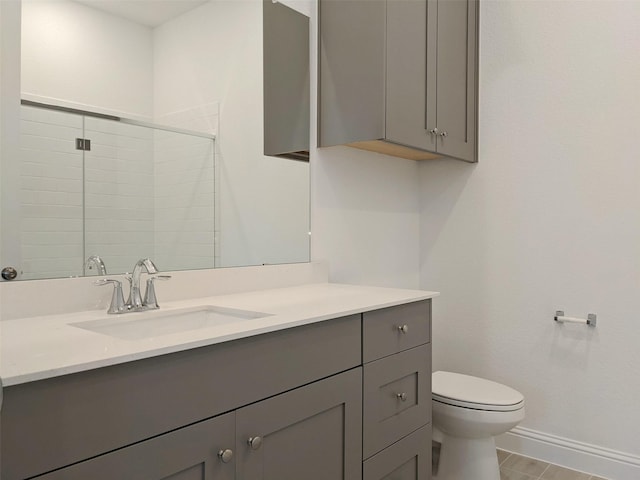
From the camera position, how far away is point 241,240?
5.94ft

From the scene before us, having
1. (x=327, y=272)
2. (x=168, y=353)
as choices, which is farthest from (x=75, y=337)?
(x=327, y=272)

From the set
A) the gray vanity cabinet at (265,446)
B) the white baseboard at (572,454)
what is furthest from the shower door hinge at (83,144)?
the white baseboard at (572,454)

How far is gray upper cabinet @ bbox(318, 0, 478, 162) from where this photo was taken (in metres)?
1.88

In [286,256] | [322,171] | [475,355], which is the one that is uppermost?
[322,171]

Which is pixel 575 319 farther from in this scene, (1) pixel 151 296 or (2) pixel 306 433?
(1) pixel 151 296

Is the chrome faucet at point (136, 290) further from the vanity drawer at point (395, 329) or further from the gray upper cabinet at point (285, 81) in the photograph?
the gray upper cabinet at point (285, 81)

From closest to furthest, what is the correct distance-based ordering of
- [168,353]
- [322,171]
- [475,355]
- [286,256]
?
[168,353] < [286,256] < [322,171] < [475,355]

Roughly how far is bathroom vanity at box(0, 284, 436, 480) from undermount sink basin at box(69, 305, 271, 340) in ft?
0.21

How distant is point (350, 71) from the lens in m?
1.97

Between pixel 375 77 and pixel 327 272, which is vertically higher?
pixel 375 77

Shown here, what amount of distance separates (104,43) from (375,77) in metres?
0.96

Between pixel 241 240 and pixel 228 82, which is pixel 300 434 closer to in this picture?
pixel 241 240

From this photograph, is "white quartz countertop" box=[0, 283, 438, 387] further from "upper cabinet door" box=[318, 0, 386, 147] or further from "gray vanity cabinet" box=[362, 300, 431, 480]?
"upper cabinet door" box=[318, 0, 386, 147]

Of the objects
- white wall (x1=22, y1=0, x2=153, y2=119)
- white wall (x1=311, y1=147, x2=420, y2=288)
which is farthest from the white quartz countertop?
white wall (x1=22, y1=0, x2=153, y2=119)
